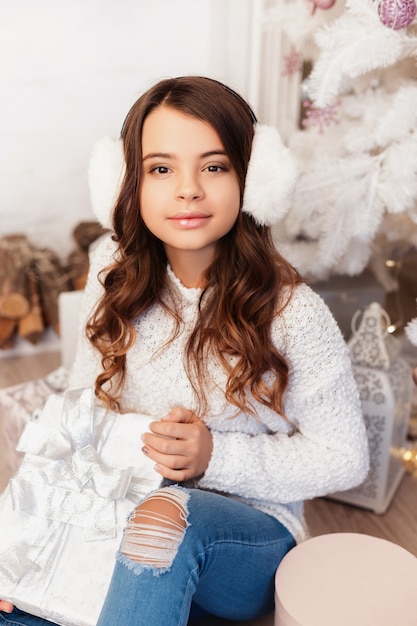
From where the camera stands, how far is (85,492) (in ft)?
3.52

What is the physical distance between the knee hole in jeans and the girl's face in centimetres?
39

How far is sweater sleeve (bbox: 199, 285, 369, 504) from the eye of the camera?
1.16 m

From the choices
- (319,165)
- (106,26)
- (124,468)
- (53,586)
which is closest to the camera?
(53,586)

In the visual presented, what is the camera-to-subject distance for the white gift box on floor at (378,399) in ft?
5.45

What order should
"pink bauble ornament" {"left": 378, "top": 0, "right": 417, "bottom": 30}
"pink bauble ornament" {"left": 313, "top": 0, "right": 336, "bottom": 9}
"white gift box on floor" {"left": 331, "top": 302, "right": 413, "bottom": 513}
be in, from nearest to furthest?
"pink bauble ornament" {"left": 378, "top": 0, "right": 417, "bottom": 30}, "pink bauble ornament" {"left": 313, "top": 0, "right": 336, "bottom": 9}, "white gift box on floor" {"left": 331, "top": 302, "right": 413, "bottom": 513}

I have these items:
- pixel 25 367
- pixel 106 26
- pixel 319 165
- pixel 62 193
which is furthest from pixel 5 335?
pixel 319 165

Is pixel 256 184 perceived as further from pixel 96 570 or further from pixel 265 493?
pixel 96 570

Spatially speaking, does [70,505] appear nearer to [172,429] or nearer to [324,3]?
[172,429]

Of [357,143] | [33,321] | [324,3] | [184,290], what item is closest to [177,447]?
A: [184,290]

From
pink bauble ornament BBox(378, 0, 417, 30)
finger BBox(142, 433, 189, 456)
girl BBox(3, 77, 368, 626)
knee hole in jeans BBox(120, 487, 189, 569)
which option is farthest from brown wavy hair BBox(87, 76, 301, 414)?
pink bauble ornament BBox(378, 0, 417, 30)

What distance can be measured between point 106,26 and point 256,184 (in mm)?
1616

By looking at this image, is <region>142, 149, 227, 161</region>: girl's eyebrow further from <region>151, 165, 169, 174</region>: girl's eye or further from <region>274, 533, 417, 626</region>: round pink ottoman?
<region>274, 533, 417, 626</region>: round pink ottoman

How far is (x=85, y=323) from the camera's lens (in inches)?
53.9

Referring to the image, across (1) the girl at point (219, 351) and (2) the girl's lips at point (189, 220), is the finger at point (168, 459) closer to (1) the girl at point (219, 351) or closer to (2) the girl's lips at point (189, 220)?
(1) the girl at point (219, 351)
